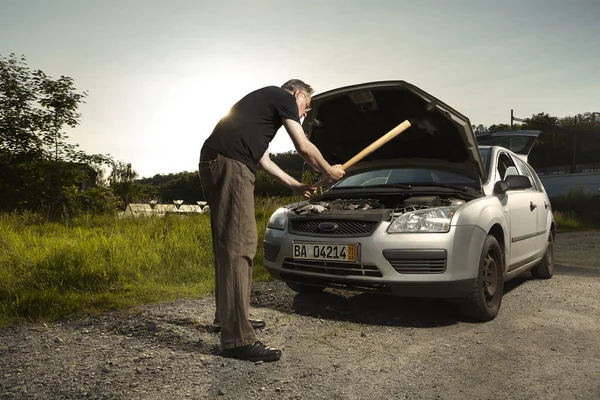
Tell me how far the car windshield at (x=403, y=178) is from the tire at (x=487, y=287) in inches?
30.5

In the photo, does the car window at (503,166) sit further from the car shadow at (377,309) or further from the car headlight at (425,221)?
the car shadow at (377,309)

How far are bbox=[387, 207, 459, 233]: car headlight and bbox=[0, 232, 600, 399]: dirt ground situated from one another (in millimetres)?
818

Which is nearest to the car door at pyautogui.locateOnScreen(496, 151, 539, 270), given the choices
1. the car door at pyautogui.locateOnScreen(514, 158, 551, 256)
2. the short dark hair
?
the car door at pyautogui.locateOnScreen(514, 158, 551, 256)

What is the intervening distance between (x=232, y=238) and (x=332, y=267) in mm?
1202

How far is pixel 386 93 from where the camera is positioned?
4480 millimetres

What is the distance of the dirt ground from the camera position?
8.85 feet

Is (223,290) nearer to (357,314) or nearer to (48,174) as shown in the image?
(357,314)

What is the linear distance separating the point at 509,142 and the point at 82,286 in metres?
9.33

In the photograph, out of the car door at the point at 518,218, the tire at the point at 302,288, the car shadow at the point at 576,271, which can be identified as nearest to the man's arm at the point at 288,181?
the tire at the point at 302,288

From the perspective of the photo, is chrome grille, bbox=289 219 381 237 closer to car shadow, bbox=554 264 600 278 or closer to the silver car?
the silver car

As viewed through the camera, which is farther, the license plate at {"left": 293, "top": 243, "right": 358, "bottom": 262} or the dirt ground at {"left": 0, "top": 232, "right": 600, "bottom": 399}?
the license plate at {"left": 293, "top": 243, "right": 358, "bottom": 262}

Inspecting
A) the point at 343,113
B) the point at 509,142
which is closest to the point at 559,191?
the point at 509,142

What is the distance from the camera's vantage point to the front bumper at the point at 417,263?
3871 millimetres

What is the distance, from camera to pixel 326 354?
334cm
